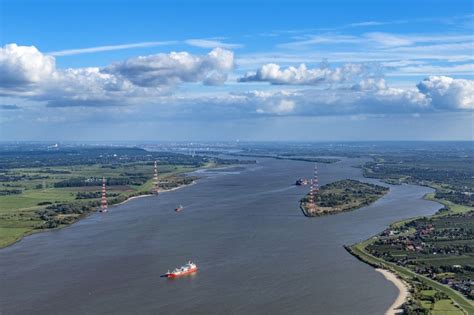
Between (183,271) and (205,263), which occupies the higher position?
(183,271)

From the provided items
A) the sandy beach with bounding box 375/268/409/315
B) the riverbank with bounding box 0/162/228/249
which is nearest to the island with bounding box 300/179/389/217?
the sandy beach with bounding box 375/268/409/315

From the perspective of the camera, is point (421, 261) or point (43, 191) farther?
point (43, 191)

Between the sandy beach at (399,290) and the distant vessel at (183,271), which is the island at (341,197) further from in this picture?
the distant vessel at (183,271)

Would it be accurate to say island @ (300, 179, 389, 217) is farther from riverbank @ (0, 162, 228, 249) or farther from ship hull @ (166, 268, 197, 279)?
ship hull @ (166, 268, 197, 279)

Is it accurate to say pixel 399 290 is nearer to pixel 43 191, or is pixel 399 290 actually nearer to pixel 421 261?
pixel 421 261

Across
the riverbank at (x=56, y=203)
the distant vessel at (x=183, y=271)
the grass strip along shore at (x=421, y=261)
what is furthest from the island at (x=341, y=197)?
the distant vessel at (x=183, y=271)

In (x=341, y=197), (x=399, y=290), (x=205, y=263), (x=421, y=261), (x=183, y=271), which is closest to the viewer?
(x=399, y=290)

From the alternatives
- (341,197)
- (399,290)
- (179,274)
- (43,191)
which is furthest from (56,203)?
(399,290)
